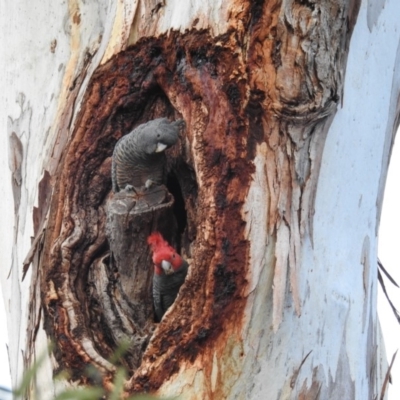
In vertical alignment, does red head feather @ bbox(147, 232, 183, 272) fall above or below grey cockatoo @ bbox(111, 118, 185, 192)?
below

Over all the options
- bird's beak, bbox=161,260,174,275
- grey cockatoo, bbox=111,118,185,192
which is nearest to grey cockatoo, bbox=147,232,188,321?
bird's beak, bbox=161,260,174,275

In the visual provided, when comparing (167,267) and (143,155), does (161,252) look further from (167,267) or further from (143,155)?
(143,155)

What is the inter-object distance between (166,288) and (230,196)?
1.05ft

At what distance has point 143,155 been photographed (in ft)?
6.09

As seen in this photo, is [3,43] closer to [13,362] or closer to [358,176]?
[13,362]

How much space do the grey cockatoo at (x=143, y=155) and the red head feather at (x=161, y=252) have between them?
4.6 inches

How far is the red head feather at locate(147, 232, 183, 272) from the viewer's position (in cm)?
184

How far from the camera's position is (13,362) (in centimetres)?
210

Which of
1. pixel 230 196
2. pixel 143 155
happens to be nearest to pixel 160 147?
pixel 143 155

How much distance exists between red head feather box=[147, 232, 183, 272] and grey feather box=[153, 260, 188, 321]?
0.02m

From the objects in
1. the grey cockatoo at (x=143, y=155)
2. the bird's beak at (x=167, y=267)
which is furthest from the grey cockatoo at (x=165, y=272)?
the grey cockatoo at (x=143, y=155)

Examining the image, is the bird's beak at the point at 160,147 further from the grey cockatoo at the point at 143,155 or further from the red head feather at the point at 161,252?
the red head feather at the point at 161,252

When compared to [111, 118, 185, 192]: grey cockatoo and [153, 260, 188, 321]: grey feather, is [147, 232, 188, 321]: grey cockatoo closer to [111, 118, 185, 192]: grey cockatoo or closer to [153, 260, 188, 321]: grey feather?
[153, 260, 188, 321]: grey feather

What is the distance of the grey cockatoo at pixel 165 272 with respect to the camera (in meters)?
1.84
